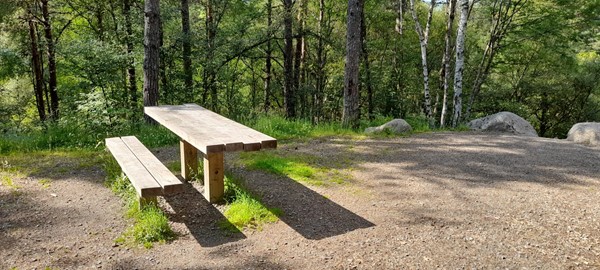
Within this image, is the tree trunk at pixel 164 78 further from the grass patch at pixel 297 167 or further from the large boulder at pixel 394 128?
the large boulder at pixel 394 128

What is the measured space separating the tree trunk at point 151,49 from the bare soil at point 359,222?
2.72m

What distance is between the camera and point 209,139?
11.8 ft

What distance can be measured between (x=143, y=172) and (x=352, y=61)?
581 centimetres

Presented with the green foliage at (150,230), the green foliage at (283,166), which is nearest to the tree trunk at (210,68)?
the green foliage at (283,166)

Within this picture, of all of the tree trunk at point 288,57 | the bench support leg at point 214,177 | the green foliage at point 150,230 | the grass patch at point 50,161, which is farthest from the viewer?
the tree trunk at point 288,57

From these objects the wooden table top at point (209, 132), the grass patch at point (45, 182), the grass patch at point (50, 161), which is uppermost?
the wooden table top at point (209, 132)

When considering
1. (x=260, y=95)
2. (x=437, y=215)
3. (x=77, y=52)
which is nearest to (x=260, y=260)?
(x=437, y=215)

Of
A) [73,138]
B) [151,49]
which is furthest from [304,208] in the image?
[151,49]

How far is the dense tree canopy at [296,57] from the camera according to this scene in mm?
9250

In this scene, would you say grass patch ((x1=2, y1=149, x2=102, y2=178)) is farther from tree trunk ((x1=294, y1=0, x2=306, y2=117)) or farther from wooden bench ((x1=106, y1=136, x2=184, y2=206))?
tree trunk ((x1=294, y1=0, x2=306, y2=117))

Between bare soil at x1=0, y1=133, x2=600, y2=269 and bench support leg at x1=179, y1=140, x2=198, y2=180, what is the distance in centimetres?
37

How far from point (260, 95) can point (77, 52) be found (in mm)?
14371

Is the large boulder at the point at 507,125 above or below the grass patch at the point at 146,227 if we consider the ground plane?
above

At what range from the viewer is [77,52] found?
724 cm
